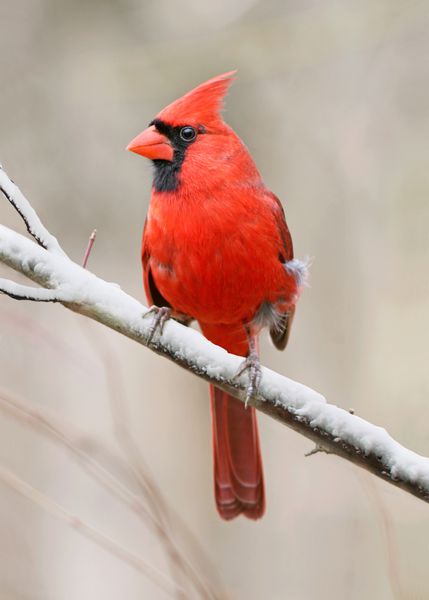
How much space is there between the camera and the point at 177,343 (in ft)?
5.81

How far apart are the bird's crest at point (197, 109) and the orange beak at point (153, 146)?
0.16ft

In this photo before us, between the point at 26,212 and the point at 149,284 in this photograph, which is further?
the point at 149,284

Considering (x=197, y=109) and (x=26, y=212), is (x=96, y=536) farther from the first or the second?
(x=197, y=109)

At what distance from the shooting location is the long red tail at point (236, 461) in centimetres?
256

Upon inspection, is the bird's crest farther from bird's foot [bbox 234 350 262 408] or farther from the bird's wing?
bird's foot [bbox 234 350 262 408]

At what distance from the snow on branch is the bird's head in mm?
766

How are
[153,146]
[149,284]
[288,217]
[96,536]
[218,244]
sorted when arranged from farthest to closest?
[288,217] < [149,284] < [153,146] < [218,244] < [96,536]

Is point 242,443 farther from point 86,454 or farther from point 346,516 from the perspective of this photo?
point 346,516

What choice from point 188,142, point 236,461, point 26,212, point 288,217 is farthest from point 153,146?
point 288,217

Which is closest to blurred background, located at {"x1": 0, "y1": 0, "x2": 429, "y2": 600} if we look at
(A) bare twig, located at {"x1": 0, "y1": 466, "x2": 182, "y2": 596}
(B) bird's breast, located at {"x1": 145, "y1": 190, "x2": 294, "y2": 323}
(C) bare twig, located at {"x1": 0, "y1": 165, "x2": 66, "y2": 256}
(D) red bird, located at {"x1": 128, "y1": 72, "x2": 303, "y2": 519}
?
(D) red bird, located at {"x1": 128, "y1": 72, "x2": 303, "y2": 519}

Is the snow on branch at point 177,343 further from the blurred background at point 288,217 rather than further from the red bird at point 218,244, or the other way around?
the blurred background at point 288,217

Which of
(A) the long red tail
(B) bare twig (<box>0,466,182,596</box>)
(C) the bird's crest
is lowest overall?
(B) bare twig (<box>0,466,182,596</box>)

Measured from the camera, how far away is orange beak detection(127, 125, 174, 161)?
8.16ft

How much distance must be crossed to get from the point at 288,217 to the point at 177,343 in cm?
277
